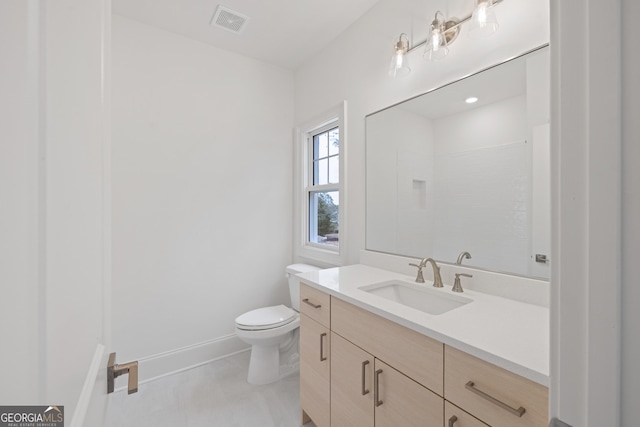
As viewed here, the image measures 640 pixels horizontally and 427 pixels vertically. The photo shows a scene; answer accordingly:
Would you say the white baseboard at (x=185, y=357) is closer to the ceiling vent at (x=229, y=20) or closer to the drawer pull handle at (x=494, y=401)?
the drawer pull handle at (x=494, y=401)

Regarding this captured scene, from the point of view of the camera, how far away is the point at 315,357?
1.46 metres

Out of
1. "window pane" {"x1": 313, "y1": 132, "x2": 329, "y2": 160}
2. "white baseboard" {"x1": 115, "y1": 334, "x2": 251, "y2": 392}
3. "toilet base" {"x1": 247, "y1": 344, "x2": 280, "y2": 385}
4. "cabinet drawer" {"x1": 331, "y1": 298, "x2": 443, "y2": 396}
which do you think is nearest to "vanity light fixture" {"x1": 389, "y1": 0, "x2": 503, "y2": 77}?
"window pane" {"x1": 313, "y1": 132, "x2": 329, "y2": 160}

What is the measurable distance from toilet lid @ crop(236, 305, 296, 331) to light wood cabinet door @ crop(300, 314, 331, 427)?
458 mm

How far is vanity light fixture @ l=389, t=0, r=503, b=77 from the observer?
3.92ft

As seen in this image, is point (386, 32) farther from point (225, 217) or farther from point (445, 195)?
point (225, 217)

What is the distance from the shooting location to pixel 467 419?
0.80m

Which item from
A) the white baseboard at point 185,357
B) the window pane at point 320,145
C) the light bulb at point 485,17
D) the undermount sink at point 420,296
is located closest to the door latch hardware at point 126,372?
the undermount sink at point 420,296

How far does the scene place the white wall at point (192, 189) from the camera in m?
1.99

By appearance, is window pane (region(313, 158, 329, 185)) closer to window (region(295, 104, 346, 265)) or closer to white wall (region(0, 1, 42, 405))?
window (region(295, 104, 346, 265))

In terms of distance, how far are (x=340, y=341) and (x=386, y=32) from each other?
76.1 inches

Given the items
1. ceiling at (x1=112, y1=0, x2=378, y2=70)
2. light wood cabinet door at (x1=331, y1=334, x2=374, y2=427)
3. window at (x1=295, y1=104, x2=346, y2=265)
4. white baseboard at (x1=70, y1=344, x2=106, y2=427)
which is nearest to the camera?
white baseboard at (x1=70, y1=344, x2=106, y2=427)

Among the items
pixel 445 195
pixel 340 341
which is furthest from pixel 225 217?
pixel 445 195

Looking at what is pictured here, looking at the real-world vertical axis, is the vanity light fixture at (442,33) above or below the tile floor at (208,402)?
above

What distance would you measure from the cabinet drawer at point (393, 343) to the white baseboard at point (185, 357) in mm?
1512
